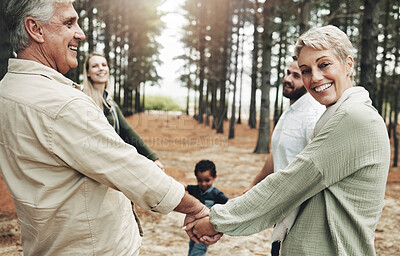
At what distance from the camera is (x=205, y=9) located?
86.7 ft

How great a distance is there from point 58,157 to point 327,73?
174 centimetres

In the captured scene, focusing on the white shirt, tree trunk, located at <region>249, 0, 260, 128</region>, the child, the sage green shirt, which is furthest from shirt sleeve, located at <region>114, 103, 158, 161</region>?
tree trunk, located at <region>249, 0, 260, 128</region>

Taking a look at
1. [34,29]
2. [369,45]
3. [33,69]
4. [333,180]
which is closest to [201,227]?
[333,180]

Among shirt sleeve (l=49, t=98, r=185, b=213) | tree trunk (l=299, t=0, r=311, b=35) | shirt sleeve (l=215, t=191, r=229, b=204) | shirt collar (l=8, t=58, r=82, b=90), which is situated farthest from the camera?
tree trunk (l=299, t=0, r=311, b=35)

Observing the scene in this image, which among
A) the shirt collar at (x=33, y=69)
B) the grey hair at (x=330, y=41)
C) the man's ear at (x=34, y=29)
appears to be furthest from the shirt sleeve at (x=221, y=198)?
the man's ear at (x=34, y=29)

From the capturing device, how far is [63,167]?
1.77 metres

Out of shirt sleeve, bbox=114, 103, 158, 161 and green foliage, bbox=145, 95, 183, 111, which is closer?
shirt sleeve, bbox=114, 103, 158, 161

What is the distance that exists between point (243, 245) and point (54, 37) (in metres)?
4.69

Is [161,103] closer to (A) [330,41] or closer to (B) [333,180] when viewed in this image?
(A) [330,41]

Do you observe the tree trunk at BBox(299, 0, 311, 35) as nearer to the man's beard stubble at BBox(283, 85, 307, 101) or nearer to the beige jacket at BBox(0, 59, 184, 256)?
the man's beard stubble at BBox(283, 85, 307, 101)

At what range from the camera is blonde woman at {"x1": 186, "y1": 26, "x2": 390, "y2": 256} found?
1776 mm

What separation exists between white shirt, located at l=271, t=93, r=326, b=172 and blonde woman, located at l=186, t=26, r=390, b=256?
3.80ft

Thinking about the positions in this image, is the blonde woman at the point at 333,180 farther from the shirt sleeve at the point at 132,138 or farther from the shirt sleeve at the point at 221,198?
the shirt sleeve at the point at 132,138

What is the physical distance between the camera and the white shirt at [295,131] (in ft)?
10.5
